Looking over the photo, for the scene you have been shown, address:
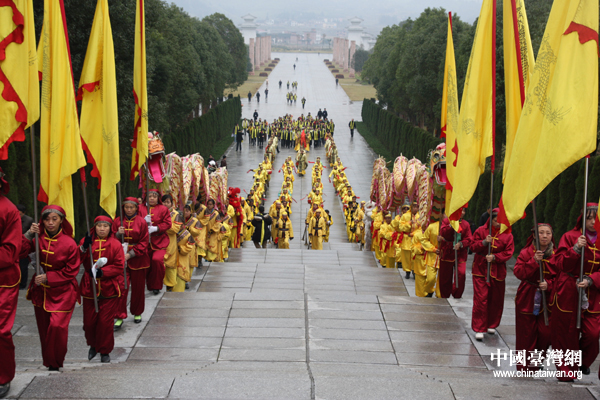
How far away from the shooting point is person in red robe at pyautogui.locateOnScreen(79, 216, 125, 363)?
6430mm

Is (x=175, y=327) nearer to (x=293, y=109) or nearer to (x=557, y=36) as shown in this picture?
A: (x=557, y=36)

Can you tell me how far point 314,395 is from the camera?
5062 millimetres

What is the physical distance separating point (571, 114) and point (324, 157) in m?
32.7

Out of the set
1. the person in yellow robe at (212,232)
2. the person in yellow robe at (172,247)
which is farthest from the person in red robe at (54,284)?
the person in yellow robe at (212,232)

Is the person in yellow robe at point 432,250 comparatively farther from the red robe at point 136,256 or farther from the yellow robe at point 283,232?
the yellow robe at point 283,232

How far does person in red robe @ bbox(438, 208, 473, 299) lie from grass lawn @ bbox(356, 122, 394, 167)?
22.9 m

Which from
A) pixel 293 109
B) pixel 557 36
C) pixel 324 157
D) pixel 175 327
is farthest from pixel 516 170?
pixel 293 109

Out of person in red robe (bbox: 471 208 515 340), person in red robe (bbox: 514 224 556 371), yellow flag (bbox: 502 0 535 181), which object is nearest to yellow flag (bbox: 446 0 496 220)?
yellow flag (bbox: 502 0 535 181)

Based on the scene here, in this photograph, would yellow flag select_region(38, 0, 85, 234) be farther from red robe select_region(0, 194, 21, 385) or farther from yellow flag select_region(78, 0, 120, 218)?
red robe select_region(0, 194, 21, 385)

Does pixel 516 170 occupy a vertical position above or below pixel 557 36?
below

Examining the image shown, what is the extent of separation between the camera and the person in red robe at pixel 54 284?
5.92 metres

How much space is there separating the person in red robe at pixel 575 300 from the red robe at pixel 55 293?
425 cm

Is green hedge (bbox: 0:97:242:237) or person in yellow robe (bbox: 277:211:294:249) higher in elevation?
green hedge (bbox: 0:97:242:237)

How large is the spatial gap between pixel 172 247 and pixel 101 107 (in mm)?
2282
